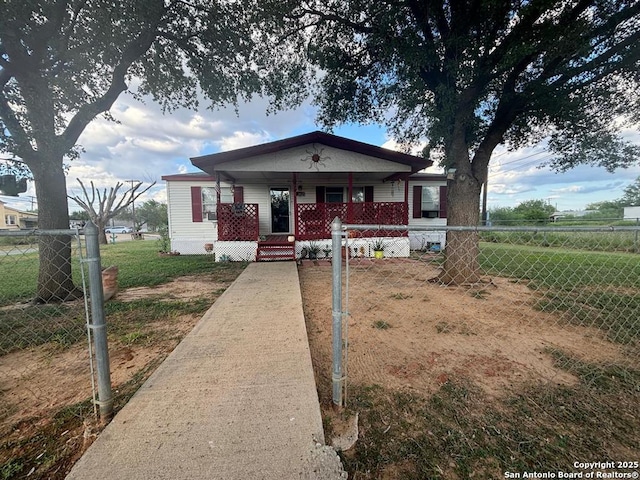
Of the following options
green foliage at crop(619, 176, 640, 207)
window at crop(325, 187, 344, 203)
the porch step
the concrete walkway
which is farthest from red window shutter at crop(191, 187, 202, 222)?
green foliage at crop(619, 176, 640, 207)

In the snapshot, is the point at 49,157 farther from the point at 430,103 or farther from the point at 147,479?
the point at 430,103

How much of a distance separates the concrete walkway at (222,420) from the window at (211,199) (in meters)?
8.37

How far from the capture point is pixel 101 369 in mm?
1660

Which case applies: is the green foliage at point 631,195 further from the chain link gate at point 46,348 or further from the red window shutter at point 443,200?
the chain link gate at point 46,348

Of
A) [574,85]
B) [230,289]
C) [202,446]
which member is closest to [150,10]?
[230,289]

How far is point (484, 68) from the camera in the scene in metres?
4.22

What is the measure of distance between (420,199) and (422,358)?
9.88 m

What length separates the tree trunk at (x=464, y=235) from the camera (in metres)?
5.30

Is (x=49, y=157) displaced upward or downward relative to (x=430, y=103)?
downward

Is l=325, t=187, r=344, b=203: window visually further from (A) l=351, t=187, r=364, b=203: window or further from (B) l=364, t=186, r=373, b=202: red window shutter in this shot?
(B) l=364, t=186, r=373, b=202: red window shutter

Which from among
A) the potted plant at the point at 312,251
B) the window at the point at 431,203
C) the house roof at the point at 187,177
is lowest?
the potted plant at the point at 312,251

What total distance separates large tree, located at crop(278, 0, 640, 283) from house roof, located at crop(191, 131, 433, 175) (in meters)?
1.64

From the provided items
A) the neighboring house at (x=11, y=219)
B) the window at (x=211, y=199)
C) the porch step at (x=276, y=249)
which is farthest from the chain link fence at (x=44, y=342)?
the neighboring house at (x=11, y=219)

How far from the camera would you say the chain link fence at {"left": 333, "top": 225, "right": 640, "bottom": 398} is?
7.49ft
